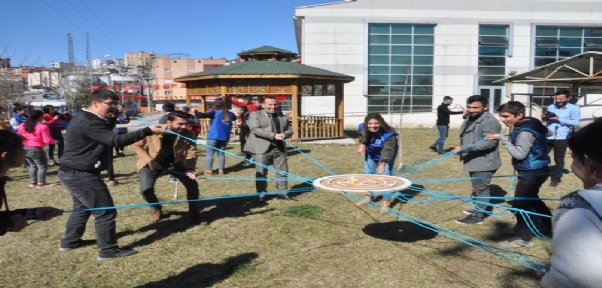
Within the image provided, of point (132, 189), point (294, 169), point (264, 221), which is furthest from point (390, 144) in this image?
point (132, 189)

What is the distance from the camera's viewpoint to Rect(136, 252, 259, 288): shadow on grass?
12.6 ft

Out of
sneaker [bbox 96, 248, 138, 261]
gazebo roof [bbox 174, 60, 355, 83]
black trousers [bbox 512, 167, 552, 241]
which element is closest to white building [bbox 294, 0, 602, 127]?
gazebo roof [bbox 174, 60, 355, 83]

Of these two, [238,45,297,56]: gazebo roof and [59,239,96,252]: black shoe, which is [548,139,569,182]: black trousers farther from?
[238,45,297,56]: gazebo roof

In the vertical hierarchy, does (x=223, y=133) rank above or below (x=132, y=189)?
above

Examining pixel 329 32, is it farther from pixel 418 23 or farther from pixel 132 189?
pixel 132 189

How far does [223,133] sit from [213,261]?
5.08m

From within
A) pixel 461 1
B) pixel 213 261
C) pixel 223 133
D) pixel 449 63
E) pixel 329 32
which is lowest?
pixel 213 261

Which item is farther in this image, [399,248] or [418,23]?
[418,23]

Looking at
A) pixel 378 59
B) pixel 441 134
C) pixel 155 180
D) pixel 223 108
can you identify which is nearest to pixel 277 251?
pixel 155 180

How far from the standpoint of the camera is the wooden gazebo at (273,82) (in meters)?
14.6

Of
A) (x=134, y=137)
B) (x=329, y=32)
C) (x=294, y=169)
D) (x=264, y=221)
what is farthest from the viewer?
(x=329, y=32)

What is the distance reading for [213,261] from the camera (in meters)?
4.35

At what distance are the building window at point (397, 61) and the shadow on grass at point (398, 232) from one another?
1829cm

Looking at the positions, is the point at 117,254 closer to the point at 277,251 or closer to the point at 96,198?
the point at 96,198
